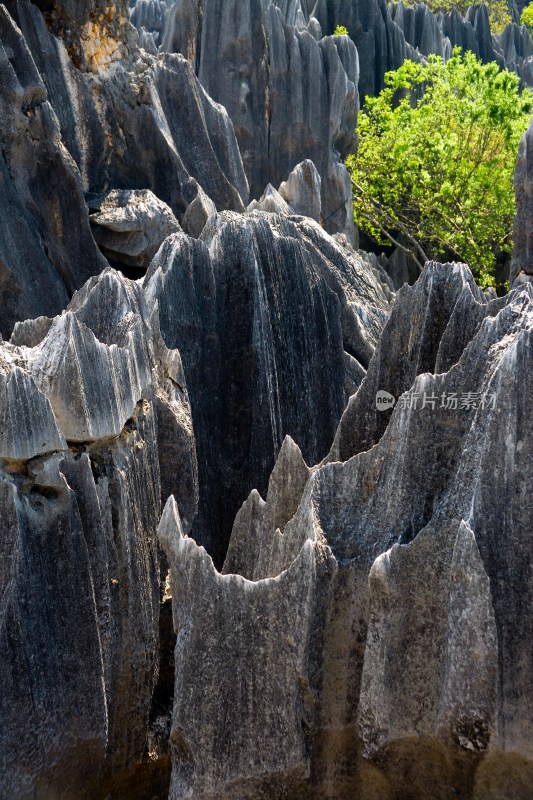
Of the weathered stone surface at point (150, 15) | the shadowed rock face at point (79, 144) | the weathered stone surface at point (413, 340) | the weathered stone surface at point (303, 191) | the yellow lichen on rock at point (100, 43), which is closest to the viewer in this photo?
the weathered stone surface at point (413, 340)

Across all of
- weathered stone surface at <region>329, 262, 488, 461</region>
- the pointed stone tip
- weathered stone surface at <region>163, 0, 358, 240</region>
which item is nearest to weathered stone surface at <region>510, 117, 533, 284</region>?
weathered stone surface at <region>329, 262, 488, 461</region>

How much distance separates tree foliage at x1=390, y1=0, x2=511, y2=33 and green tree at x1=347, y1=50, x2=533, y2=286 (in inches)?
968

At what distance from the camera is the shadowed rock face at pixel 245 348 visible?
965 cm

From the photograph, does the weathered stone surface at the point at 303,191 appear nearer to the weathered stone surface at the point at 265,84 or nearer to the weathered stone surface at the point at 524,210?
the weathered stone surface at the point at 524,210

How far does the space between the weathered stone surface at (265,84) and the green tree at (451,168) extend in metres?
1.42

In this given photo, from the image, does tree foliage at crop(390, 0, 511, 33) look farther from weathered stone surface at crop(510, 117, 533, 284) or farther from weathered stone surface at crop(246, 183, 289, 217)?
weathered stone surface at crop(510, 117, 533, 284)

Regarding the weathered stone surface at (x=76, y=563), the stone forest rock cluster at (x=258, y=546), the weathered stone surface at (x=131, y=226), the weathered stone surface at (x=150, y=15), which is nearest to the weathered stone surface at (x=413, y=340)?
the stone forest rock cluster at (x=258, y=546)

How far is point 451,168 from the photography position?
Result: 74.9ft

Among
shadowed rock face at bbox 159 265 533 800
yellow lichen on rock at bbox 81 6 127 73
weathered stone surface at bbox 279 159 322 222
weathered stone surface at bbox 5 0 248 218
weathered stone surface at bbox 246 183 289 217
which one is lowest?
shadowed rock face at bbox 159 265 533 800

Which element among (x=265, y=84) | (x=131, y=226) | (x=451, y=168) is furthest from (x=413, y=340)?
(x=265, y=84)

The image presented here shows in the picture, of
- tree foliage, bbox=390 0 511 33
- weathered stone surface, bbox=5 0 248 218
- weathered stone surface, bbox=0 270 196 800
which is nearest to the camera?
weathered stone surface, bbox=0 270 196 800

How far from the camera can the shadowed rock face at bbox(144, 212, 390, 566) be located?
9648 millimetres

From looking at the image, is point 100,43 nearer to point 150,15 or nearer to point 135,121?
point 135,121

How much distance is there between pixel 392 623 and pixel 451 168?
19100 millimetres
